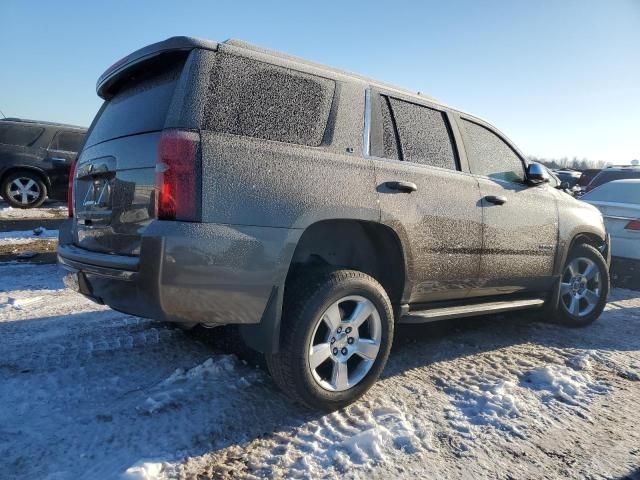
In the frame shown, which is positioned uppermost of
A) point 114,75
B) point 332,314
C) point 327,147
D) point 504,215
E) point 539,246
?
point 114,75

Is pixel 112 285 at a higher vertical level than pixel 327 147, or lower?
lower

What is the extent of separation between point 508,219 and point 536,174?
62cm

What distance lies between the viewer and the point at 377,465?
2.02 meters

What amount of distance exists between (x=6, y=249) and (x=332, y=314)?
235 inches

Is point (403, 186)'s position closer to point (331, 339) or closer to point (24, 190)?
point (331, 339)

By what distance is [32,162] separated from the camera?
9109mm

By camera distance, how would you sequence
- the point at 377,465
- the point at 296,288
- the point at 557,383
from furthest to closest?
the point at 557,383 < the point at 296,288 < the point at 377,465

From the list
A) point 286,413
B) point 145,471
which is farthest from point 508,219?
point 145,471

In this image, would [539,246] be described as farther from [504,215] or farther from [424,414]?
[424,414]

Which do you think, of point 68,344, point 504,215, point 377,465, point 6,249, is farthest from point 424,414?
point 6,249

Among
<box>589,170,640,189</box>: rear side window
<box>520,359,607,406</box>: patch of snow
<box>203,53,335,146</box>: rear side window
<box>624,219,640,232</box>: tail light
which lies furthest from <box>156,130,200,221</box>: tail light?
<box>589,170,640,189</box>: rear side window

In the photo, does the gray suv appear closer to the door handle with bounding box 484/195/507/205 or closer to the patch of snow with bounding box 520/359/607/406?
the door handle with bounding box 484/195/507/205

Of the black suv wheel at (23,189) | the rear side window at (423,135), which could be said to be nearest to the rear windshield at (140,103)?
the rear side window at (423,135)

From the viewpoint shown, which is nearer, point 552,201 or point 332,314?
point 332,314
